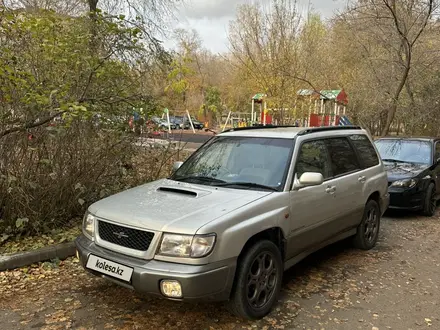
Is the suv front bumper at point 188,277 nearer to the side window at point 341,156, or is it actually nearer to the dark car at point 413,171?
the side window at point 341,156

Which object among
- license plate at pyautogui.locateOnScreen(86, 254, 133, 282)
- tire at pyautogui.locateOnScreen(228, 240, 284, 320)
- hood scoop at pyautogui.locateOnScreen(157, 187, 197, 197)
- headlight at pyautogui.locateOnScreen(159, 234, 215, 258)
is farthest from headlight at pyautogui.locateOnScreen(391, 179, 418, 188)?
license plate at pyautogui.locateOnScreen(86, 254, 133, 282)

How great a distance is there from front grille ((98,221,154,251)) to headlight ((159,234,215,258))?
0.56 feet

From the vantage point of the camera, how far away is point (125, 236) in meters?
3.35

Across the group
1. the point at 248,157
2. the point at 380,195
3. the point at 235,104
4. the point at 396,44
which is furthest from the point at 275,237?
the point at 235,104

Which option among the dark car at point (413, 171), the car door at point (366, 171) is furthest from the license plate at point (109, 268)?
the dark car at point (413, 171)

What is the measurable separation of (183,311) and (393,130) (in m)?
20.1

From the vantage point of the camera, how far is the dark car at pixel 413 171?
293 inches

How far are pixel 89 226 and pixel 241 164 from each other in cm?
167

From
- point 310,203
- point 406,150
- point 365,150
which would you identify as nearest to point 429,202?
point 406,150

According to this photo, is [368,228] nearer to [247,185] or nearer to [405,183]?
[405,183]

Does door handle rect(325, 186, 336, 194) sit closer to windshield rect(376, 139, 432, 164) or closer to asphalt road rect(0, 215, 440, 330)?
asphalt road rect(0, 215, 440, 330)

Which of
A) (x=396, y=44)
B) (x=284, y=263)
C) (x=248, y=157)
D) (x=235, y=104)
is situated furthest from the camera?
(x=235, y=104)

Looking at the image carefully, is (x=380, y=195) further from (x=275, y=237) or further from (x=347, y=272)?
(x=275, y=237)

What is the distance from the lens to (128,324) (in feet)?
11.2
